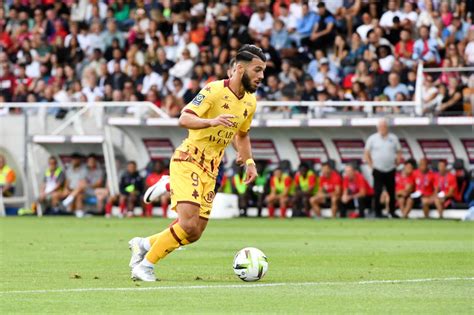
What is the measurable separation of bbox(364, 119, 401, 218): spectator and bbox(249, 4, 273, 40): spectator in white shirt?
4723 mm

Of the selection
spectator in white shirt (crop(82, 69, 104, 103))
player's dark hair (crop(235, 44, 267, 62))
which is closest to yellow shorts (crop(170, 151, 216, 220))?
player's dark hair (crop(235, 44, 267, 62))

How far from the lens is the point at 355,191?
89.5ft

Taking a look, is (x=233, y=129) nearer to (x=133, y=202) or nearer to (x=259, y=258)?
(x=259, y=258)

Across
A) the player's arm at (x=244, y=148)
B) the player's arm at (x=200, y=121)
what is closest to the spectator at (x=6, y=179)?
the player's arm at (x=244, y=148)

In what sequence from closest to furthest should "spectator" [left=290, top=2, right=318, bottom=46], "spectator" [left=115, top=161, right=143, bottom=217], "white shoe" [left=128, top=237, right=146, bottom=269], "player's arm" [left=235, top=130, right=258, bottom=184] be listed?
"white shoe" [left=128, top=237, right=146, bottom=269]
"player's arm" [left=235, top=130, right=258, bottom=184]
"spectator" [left=290, top=2, right=318, bottom=46]
"spectator" [left=115, top=161, right=143, bottom=217]

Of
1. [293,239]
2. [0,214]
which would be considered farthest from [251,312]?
[0,214]

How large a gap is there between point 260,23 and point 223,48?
3.84 feet

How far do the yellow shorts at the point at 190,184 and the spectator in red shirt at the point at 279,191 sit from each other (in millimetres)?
16293

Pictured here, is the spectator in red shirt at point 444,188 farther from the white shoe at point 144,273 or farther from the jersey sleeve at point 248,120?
the white shoe at point 144,273

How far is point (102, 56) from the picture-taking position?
32.7m

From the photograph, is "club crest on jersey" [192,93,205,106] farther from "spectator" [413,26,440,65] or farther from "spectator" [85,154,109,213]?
"spectator" [85,154,109,213]

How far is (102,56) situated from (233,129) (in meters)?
21.5

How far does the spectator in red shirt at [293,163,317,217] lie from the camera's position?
90.9 ft

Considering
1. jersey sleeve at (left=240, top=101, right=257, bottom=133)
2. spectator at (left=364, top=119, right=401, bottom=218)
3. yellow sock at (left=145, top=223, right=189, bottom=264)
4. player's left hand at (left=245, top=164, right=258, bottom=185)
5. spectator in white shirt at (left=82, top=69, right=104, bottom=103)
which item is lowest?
spectator at (left=364, top=119, right=401, bottom=218)
